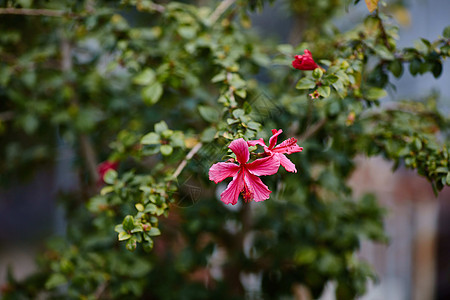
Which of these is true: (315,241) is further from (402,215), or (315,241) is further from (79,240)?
(402,215)

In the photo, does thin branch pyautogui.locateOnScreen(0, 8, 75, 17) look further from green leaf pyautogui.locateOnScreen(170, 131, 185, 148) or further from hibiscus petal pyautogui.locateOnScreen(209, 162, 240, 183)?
hibiscus petal pyautogui.locateOnScreen(209, 162, 240, 183)

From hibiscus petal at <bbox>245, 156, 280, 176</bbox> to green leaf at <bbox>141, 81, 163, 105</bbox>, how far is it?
458 mm

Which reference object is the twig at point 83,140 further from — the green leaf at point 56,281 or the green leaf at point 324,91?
the green leaf at point 324,91

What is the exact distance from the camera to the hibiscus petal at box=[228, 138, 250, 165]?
2.37 ft

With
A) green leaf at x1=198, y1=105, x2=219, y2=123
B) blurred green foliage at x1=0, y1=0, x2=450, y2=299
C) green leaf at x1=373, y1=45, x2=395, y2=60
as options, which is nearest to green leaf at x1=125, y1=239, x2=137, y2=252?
blurred green foliage at x1=0, y1=0, x2=450, y2=299

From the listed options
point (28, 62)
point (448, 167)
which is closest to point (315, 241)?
point (448, 167)

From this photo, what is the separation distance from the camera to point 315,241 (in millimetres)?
1468

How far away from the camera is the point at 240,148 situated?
73 centimetres

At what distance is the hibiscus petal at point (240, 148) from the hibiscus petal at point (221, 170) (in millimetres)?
23

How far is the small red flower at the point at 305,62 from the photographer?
870mm

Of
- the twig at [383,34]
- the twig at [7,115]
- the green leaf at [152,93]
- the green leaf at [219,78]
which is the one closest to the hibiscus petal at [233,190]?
the green leaf at [219,78]

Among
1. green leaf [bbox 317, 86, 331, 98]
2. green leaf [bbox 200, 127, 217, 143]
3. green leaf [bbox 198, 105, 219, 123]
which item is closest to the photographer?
green leaf [bbox 317, 86, 331, 98]

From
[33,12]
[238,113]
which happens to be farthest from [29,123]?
[238,113]

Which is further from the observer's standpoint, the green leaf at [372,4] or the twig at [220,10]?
the twig at [220,10]
